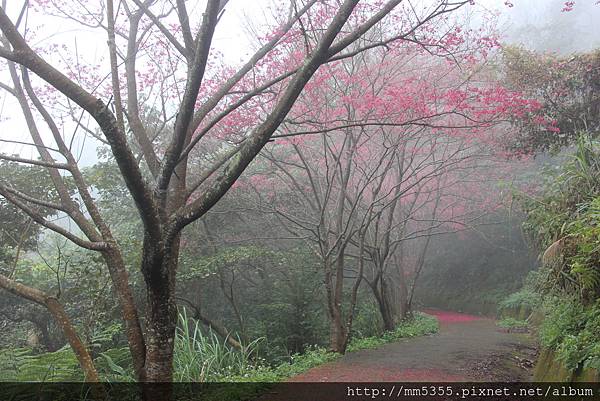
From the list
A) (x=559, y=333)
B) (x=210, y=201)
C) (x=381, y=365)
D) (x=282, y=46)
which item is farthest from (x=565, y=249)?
(x=282, y=46)

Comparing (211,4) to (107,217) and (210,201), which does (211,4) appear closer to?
(210,201)

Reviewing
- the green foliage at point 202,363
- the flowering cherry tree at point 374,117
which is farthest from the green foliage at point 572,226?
the green foliage at point 202,363

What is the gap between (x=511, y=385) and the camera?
17.9 feet

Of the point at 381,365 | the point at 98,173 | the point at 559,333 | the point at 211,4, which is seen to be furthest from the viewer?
the point at 98,173

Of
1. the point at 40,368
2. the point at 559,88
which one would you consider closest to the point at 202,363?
the point at 40,368

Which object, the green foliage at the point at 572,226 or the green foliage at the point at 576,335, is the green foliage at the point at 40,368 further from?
the green foliage at the point at 572,226

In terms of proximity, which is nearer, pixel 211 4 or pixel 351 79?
pixel 211 4

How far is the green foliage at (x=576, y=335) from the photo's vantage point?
3.75 meters

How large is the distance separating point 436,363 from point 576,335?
2580 mm

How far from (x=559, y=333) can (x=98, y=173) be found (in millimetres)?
9102

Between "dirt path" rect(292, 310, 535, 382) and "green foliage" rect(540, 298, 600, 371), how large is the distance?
123 centimetres

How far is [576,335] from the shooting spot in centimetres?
451

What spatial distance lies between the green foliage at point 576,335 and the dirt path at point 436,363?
4.03 ft

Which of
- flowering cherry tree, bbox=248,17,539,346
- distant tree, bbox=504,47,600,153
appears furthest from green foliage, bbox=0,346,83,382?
distant tree, bbox=504,47,600,153
